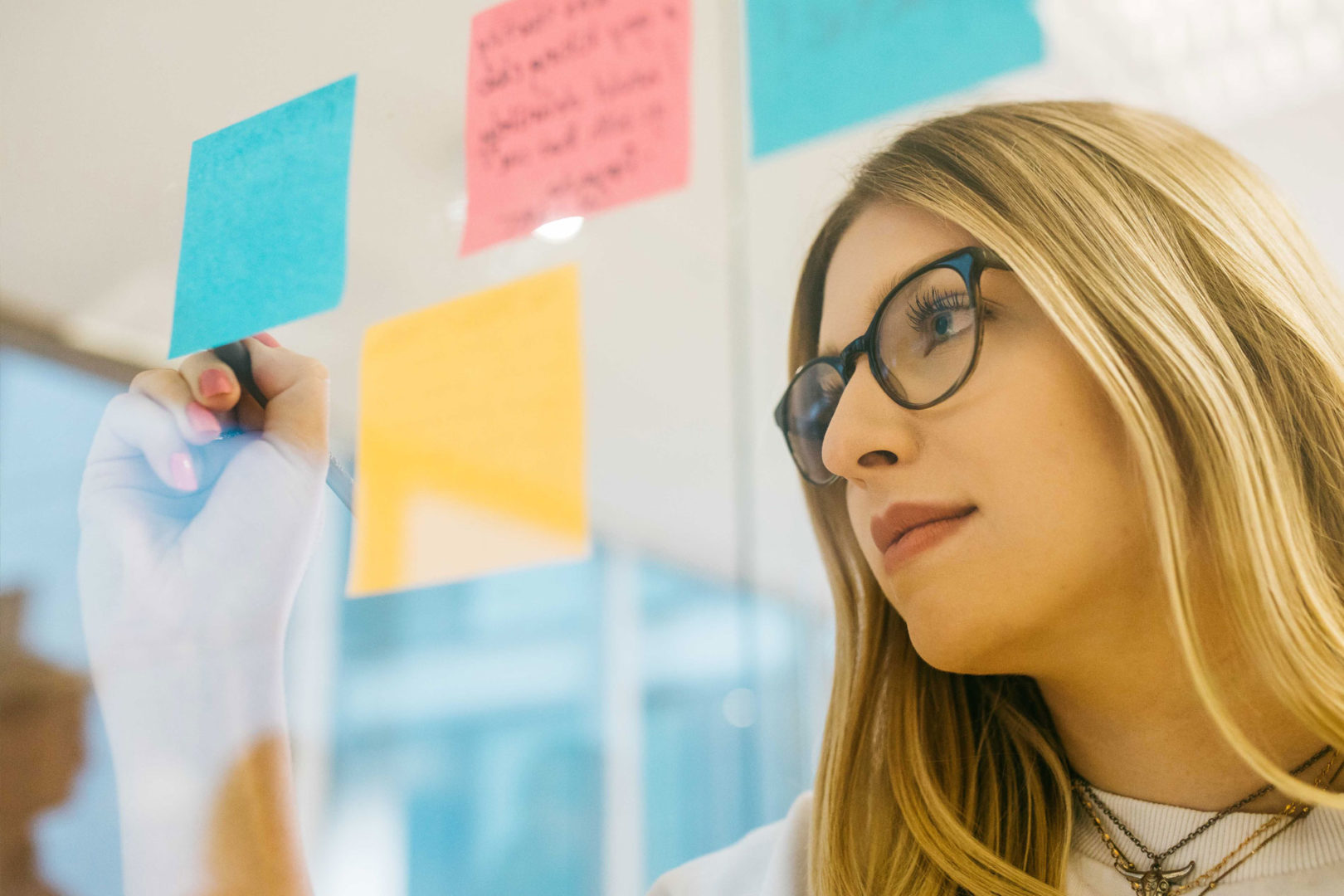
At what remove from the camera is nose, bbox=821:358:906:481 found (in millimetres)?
627

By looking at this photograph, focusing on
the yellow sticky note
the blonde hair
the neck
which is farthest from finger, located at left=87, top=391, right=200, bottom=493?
the neck

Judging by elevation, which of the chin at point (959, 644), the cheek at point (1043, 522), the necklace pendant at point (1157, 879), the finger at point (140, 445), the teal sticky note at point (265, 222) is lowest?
the necklace pendant at point (1157, 879)

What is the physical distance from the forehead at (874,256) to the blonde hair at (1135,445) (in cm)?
1

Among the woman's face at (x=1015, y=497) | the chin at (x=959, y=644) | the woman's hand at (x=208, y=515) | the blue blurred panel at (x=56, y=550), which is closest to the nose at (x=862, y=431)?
the woman's face at (x=1015, y=497)

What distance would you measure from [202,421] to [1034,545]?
615 millimetres

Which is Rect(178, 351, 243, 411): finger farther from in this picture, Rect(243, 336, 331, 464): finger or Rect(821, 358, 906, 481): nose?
Rect(821, 358, 906, 481): nose

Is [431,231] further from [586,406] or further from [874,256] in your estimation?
[874,256]

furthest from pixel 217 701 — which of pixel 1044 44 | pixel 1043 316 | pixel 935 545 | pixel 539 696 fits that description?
pixel 1044 44

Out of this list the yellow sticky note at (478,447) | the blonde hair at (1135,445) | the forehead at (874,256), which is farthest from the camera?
the yellow sticky note at (478,447)

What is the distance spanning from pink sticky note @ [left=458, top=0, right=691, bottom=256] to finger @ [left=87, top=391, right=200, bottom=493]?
271 millimetres

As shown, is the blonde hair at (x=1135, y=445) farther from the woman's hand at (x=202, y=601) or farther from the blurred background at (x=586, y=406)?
the woman's hand at (x=202, y=601)

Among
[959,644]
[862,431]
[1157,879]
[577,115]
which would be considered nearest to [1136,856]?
[1157,879]

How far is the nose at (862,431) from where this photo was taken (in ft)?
2.06

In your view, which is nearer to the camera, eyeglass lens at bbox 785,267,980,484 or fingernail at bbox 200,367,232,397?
eyeglass lens at bbox 785,267,980,484
